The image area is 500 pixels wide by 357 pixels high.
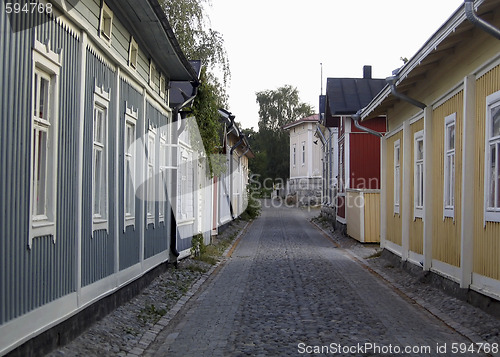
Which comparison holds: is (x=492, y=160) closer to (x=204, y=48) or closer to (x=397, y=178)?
(x=397, y=178)

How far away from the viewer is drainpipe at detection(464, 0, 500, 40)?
24.5 feet

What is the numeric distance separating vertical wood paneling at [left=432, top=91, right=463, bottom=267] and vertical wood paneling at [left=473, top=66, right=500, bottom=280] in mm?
866

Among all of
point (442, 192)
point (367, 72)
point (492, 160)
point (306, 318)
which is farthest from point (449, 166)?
point (367, 72)

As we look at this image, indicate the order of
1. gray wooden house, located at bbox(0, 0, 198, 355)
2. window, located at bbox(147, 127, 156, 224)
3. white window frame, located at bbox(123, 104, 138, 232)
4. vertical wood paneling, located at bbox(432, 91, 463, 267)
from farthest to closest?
window, located at bbox(147, 127, 156, 224) < vertical wood paneling, located at bbox(432, 91, 463, 267) < white window frame, located at bbox(123, 104, 138, 232) < gray wooden house, located at bbox(0, 0, 198, 355)

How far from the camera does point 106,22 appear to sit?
8.37 m

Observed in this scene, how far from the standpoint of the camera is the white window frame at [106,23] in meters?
7.97

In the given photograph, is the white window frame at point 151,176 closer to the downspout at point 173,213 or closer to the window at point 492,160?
the downspout at point 173,213

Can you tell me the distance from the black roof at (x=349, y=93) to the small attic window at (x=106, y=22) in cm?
1865

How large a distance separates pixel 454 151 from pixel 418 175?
3130 mm

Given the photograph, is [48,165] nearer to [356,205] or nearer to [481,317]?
[481,317]

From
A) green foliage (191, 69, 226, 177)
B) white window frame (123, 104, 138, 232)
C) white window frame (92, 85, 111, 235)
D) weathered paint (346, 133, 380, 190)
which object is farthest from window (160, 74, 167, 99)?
weathered paint (346, 133, 380, 190)

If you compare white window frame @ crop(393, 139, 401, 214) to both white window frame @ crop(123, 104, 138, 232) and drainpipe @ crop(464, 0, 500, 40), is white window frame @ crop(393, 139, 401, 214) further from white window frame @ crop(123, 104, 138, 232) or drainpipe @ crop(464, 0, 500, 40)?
drainpipe @ crop(464, 0, 500, 40)

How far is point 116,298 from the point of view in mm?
8766

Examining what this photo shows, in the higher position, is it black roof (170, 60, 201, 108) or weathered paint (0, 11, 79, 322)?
black roof (170, 60, 201, 108)
